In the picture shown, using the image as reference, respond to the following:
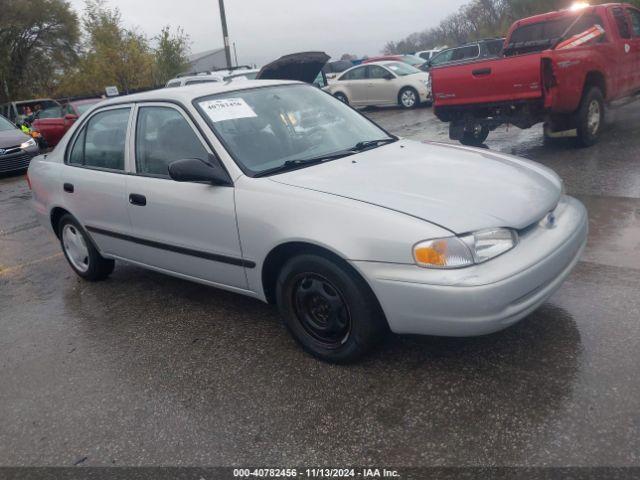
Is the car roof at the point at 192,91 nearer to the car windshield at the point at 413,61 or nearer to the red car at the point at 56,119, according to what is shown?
the red car at the point at 56,119

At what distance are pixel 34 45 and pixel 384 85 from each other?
89.0 feet

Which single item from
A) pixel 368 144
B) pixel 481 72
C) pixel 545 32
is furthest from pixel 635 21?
pixel 368 144

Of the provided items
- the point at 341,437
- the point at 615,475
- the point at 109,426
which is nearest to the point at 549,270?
the point at 615,475

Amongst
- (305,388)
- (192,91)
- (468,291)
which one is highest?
(192,91)

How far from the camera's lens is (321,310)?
3.30 metres

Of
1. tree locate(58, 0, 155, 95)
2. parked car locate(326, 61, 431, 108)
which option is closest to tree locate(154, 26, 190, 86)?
tree locate(58, 0, 155, 95)

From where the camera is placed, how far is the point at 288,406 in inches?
119

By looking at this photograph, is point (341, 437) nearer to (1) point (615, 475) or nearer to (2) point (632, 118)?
(1) point (615, 475)

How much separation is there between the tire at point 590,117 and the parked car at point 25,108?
16748 mm

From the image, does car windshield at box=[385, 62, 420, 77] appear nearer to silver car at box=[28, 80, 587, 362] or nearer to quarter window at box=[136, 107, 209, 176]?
silver car at box=[28, 80, 587, 362]

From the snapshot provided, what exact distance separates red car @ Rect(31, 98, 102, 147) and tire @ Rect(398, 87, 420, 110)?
8.61 m

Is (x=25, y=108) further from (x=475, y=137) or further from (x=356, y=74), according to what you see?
(x=475, y=137)

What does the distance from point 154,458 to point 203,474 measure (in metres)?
0.30

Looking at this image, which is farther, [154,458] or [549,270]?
[549,270]
